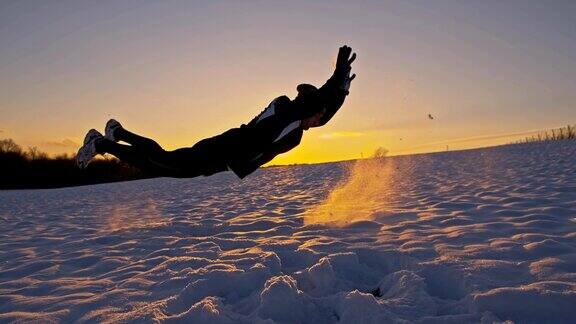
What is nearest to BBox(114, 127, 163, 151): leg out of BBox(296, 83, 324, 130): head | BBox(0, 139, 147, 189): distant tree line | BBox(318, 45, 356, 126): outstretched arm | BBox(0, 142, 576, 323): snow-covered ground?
BBox(0, 142, 576, 323): snow-covered ground

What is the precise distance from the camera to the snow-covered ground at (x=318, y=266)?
8.97ft

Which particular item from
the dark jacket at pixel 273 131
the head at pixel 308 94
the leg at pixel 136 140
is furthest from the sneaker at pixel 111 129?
the head at pixel 308 94

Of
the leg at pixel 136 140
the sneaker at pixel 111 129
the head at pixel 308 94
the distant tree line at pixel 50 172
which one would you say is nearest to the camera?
the head at pixel 308 94

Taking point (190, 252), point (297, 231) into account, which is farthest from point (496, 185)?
point (190, 252)

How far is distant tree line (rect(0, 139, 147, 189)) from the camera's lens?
3259cm

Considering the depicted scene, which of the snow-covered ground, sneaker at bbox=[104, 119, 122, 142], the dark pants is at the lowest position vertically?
the snow-covered ground

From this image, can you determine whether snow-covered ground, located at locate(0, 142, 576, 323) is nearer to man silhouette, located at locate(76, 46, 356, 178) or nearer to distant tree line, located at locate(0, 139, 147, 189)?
man silhouette, located at locate(76, 46, 356, 178)

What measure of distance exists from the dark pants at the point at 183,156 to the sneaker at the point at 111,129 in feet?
0.66

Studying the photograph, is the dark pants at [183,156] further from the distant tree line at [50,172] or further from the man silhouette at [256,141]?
the distant tree line at [50,172]

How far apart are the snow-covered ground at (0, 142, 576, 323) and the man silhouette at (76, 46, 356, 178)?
37.9 inches

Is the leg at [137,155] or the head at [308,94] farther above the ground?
the head at [308,94]

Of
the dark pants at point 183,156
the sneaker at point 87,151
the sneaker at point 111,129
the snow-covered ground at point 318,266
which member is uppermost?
the sneaker at point 111,129

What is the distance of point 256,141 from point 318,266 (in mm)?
1761

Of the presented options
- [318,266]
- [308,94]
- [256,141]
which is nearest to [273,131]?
[256,141]
